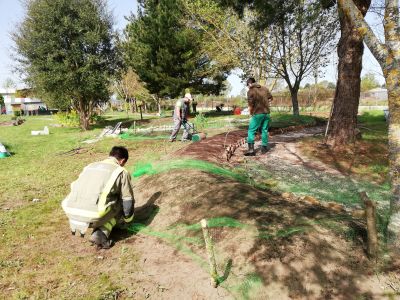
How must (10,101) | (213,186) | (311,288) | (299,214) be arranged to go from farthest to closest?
(10,101) → (213,186) → (299,214) → (311,288)

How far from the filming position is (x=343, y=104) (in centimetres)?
859

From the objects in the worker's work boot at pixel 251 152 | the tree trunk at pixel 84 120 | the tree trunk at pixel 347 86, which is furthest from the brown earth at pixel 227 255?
the tree trunk at pixel 84 120

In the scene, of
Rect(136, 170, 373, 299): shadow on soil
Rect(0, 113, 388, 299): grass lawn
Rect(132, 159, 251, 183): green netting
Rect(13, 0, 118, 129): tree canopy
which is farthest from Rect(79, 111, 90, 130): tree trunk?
Rect(136, 170, 373, 299): shadow on soil

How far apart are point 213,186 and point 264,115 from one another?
3.35 m

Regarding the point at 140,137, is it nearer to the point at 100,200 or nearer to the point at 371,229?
the point at 100,200

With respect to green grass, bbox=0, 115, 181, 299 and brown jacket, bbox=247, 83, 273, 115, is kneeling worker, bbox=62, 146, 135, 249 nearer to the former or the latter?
green grass, bbox=0, 115, 181, 299

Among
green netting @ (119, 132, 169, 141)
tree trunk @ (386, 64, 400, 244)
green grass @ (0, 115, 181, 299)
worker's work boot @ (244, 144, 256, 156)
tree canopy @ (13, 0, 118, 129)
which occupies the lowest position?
green grass @ (0, 115, 181, 299)

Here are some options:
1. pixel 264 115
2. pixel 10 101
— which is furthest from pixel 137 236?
pixel 10 101

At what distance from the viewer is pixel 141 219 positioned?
5.16 m

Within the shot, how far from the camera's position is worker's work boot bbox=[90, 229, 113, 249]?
4289 mm

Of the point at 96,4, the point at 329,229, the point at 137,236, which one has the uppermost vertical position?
the point at 96,4

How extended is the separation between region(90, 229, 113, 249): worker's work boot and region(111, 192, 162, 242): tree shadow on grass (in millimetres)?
251

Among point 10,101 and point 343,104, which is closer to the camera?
point 343,104

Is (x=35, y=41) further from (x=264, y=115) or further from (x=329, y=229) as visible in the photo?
(x=329, y=229)
